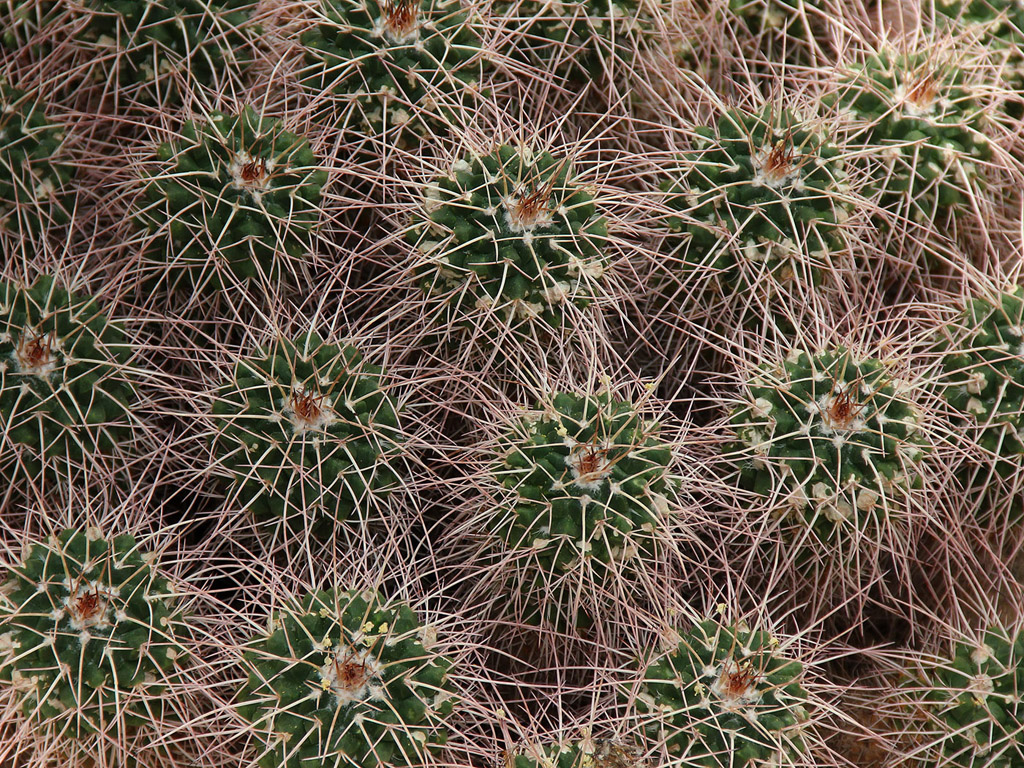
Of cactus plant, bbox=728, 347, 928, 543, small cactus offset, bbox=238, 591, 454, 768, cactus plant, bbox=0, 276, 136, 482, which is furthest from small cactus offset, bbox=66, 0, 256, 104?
cactus plant, bbox=728, 347, 928, 543

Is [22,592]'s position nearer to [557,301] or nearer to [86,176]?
[86,176]

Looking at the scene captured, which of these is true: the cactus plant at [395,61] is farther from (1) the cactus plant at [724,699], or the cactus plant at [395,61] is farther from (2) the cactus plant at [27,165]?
(1) the cactus plant at [724,699]

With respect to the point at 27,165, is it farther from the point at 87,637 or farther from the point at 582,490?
the point at 582,490

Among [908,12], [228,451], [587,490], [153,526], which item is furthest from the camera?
[908,12]

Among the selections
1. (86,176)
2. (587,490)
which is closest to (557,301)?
(587,490)

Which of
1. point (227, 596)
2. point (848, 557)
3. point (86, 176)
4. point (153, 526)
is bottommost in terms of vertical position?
point (227, 596)
